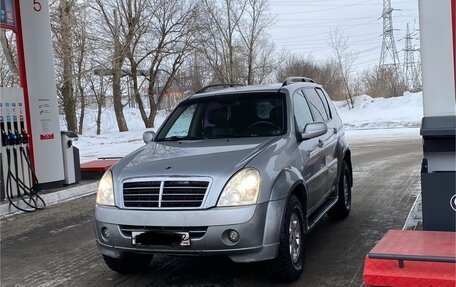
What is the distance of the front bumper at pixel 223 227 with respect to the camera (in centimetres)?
407

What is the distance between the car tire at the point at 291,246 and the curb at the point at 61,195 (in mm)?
5689

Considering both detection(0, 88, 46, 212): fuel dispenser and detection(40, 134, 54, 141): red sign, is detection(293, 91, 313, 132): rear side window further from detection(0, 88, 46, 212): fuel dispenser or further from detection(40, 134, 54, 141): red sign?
detection(40, 134, 54, 141): red sign

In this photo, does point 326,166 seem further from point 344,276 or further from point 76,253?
point 76,253

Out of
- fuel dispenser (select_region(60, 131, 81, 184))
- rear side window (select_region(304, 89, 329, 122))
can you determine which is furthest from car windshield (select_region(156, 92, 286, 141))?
fuel dispenser (select_region(60, 131, 81, 184))

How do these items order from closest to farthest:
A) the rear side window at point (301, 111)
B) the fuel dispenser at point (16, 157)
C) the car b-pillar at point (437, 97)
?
the car b-pillar at point (437, 97) → the rear side window at point (301, 111) → the fuel dispenser at point (16, 157)

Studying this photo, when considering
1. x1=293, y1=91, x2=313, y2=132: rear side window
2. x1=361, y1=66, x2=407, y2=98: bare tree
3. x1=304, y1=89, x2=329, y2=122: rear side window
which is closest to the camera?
x1=293, y1=91, x2=313, y2=132: rear side window

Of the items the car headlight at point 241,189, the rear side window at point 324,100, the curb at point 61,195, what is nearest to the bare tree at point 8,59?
the curb at point 61,195

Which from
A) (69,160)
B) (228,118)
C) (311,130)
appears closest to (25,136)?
(69,160)

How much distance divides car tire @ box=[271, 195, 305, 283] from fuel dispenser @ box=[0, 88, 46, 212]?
5673 mm

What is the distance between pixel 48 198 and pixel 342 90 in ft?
134

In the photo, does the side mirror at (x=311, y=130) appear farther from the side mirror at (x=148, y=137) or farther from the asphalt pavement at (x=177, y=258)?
the side mirror at (x=148, y=137)

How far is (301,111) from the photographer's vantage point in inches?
228

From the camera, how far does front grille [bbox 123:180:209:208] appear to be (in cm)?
415

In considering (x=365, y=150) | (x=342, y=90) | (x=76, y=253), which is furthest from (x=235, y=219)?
(x=342, y=90)
